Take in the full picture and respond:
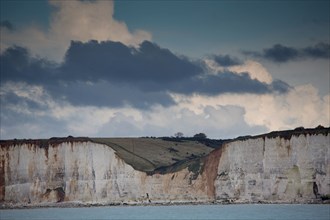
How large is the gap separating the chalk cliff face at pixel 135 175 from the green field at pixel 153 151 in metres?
2.99

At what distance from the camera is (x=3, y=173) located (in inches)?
3959

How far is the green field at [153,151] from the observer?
10281 centimetres

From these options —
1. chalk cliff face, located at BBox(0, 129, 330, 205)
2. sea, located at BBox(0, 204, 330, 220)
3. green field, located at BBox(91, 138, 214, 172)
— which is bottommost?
sea, located at BBox(0, 204, 330, 220)

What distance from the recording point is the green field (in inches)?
4048

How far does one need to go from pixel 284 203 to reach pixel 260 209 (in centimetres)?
727

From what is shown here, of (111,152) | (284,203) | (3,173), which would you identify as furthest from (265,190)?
(3,173)

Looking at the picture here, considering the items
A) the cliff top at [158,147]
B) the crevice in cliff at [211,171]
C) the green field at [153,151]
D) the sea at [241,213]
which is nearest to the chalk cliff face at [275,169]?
the crevice in cliff at [211,171]

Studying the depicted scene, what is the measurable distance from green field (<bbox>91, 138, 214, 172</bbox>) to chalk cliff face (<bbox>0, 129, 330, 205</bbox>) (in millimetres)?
2991

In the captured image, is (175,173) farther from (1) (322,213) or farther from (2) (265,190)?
(1) (322,213)

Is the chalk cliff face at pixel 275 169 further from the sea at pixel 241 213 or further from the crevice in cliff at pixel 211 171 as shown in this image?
the sea at pixel 241 213

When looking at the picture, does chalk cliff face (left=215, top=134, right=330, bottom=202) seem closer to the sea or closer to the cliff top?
the cliff top

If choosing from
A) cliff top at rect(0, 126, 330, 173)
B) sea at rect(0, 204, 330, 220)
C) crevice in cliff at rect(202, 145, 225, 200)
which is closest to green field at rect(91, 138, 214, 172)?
cliff top at rect(0, 126, 330, 173)

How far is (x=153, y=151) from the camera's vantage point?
379 ft

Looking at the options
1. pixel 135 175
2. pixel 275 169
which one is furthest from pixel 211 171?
pixel 275 169
